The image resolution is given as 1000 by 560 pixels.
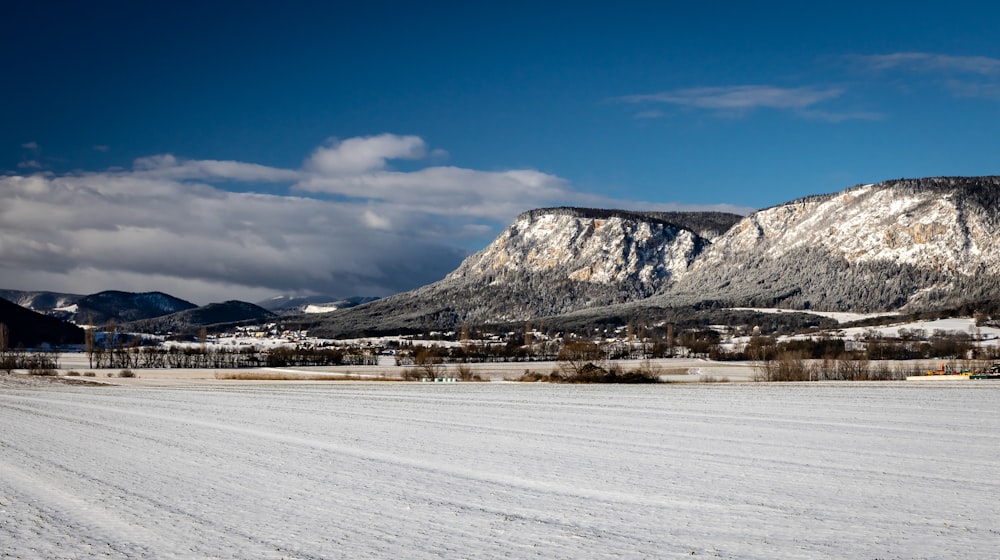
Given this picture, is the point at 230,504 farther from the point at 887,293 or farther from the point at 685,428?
the point at 887,293

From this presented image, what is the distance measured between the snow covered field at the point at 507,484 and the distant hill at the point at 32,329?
144 m

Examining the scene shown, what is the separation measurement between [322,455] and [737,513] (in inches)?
388

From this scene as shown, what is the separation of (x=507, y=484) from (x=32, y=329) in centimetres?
17302

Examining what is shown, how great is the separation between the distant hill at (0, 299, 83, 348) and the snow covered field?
14412 cm

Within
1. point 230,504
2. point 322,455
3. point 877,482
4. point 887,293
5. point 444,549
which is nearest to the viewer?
point 444,549

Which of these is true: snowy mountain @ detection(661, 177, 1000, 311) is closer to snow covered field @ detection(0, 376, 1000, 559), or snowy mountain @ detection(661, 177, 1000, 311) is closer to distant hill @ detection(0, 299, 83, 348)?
distant hill @ detection(0, 299, 83, 348)

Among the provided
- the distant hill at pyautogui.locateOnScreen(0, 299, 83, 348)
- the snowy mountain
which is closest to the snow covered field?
the distant hill at pyautogui.locateOnScreen(0, 299, 83, 348)

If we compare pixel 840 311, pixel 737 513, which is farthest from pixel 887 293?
pixel 737 513

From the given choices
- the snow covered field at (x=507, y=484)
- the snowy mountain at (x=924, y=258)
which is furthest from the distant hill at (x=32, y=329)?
the snowy mountain at (x=924, y=258)

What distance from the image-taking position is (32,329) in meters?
161

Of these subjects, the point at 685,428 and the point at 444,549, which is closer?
the point at 444,549

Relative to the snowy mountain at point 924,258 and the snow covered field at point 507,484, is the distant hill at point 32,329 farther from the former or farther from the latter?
the snowy mountain at point 924,258

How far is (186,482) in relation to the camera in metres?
15.1

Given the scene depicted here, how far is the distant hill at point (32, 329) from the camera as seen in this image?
503 feet
